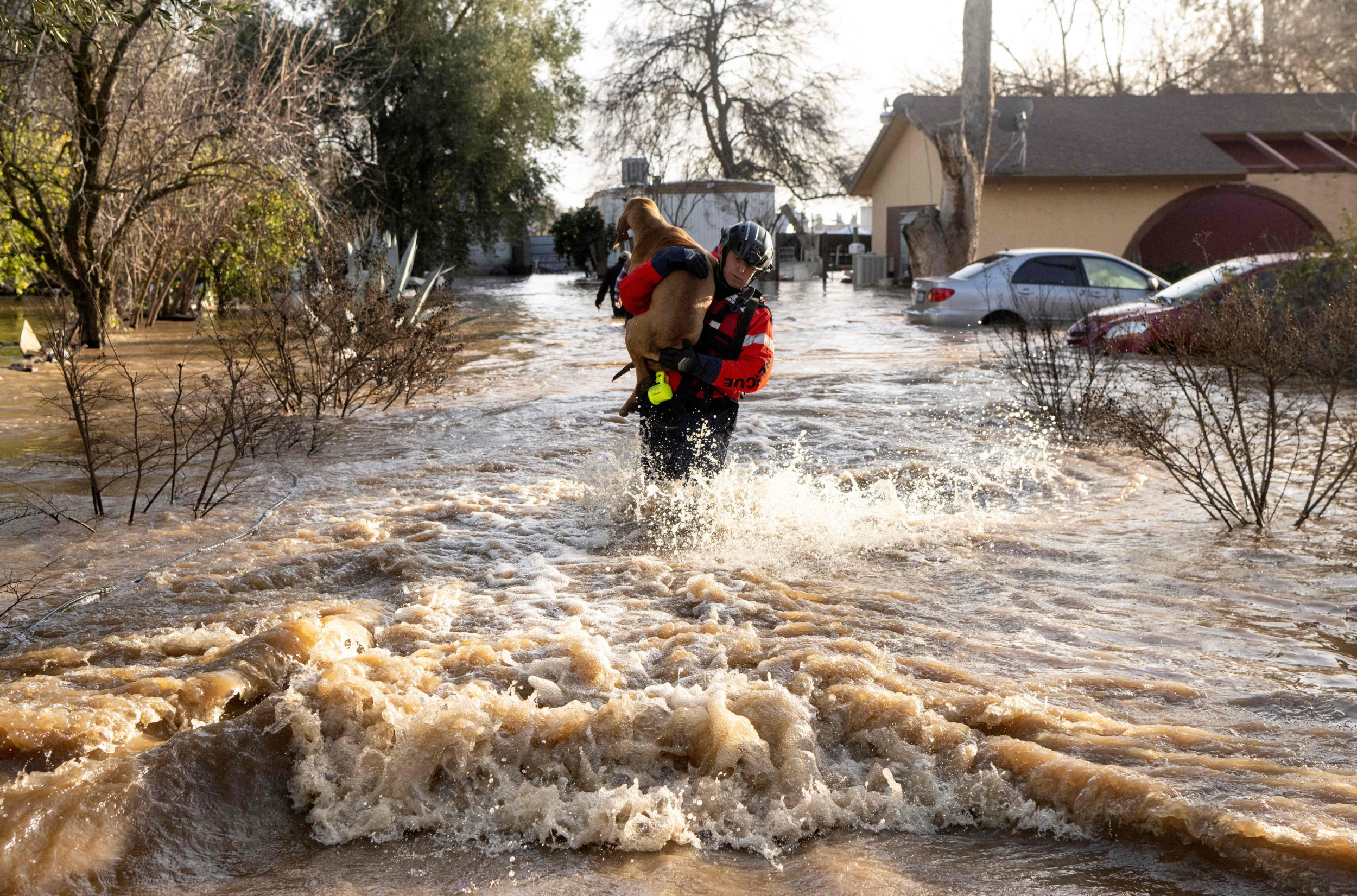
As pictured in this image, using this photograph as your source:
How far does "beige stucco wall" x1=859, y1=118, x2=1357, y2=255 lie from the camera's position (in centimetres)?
2448

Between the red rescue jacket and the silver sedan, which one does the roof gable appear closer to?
the silver sedan

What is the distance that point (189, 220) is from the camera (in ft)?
50.5

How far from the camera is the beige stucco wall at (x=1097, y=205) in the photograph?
2448 centimetres

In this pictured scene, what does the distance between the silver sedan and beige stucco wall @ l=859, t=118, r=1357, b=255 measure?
7553mm

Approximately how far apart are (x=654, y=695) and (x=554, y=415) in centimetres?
629

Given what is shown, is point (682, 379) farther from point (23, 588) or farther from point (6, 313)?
point (6, 313)

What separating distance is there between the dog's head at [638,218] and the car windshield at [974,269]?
12.6 m

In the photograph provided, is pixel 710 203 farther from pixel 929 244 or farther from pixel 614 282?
pixel 614 282

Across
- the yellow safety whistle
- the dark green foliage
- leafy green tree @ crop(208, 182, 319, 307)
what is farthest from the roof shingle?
the yellow safety whistle

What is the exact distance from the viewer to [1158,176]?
23.8 m

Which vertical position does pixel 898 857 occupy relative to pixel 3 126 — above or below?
below

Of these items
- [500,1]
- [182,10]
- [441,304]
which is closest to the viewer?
[182,10]

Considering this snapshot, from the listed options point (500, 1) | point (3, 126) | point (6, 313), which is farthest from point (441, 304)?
point (500, 1)

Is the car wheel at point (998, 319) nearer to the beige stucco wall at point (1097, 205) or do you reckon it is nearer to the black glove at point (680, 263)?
the beige stucco wall at point (1097, 205)
